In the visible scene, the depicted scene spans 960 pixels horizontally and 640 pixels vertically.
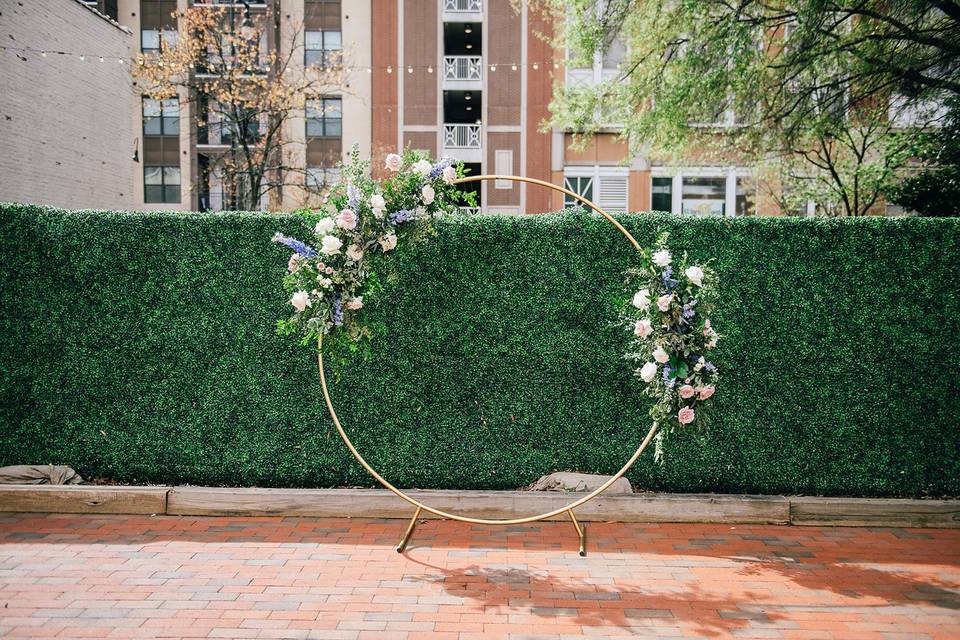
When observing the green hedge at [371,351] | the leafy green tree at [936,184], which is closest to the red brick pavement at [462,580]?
the green hedge at [371,351]

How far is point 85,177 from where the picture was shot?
56.6 ft

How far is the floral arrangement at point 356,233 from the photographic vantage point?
238 inches

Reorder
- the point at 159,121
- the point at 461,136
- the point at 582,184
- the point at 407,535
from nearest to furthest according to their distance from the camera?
1. the point at 407,535
2. the point at 582,184
3. the point at 461,136
4. the point at 159,121

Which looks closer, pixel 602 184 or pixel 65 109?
pixel 65 109

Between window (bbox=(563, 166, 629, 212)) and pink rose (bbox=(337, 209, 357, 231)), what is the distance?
21.7m

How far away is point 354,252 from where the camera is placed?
20.0ft

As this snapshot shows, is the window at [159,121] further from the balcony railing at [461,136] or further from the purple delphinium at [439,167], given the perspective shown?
the purple delphinium at [439,167]

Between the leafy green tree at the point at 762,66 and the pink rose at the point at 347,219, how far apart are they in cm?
780

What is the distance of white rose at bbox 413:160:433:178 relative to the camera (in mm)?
6207

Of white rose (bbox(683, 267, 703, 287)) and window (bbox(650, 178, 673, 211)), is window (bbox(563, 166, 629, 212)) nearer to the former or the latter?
window (bbox(650, 178, 673, 211))

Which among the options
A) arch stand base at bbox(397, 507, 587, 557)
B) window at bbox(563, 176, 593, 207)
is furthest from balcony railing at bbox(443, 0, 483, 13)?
arch stand base at bbox(397, 507, 587, 557)

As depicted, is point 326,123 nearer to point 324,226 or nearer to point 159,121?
point 159,121

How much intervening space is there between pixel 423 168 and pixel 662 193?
73.8ft

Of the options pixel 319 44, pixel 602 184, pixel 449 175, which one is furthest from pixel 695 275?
pixel 319 44
